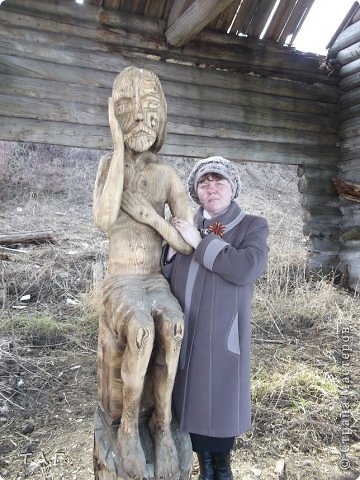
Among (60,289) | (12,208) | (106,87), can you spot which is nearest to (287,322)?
(60,289)

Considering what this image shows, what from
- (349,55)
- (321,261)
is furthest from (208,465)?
(349,55)

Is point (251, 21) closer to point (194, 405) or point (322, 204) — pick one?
point (322, 204)

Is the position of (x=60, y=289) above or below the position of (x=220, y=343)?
below

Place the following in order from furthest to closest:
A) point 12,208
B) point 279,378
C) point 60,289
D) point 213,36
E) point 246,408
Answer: point 12,208 → point 60,289 → point 213,36 → point 279,378 → point 246,408

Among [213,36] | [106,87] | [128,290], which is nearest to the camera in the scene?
[128,290]

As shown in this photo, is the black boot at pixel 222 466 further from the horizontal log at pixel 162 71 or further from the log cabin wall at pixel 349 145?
the log cabin wall at pixel 349 145

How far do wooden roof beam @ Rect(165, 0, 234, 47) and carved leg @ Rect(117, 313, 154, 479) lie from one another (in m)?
2.91

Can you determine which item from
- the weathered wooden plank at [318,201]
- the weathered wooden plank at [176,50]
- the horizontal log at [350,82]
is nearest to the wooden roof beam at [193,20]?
the weathered wooden plank at [176,50]

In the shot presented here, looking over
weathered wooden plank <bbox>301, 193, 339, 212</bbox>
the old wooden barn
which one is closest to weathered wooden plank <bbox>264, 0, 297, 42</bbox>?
the old wooden barn

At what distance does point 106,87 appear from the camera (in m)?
3.90

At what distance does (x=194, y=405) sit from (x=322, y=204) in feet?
13.6

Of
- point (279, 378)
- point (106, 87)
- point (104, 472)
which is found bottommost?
point (279, 378)

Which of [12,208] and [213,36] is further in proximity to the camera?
[12,208]

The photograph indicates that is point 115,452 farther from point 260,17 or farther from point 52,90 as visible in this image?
point 260,17
